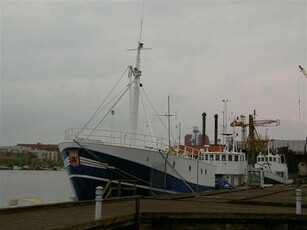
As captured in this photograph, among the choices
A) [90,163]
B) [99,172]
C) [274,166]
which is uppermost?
[274,166]

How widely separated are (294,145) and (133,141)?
123637 mm

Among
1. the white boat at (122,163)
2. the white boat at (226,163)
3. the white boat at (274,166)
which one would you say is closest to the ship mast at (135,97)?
the white boat at (122,163)

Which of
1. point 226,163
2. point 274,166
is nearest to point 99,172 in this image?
point 226,163

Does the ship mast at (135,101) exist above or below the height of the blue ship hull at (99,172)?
above

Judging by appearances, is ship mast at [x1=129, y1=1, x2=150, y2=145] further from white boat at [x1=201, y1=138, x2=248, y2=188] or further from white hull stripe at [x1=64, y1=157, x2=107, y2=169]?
→ white boat at [x1=201, y1=138, x2=248, y2=188]

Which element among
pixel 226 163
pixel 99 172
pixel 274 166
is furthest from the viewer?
pixel 274 166

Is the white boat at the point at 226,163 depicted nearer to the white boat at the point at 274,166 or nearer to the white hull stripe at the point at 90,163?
the white boat at the point at 274,166

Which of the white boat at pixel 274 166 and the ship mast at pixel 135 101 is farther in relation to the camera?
the white boat at pixel 274 166

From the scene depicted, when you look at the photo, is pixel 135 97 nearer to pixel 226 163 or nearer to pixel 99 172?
pixel 99 172

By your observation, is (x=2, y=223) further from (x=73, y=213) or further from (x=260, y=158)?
(x=260, y=158)

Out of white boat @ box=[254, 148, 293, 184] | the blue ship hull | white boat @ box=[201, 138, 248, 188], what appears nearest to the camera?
the blue ship hull

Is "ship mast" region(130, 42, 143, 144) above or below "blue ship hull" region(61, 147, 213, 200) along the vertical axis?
above

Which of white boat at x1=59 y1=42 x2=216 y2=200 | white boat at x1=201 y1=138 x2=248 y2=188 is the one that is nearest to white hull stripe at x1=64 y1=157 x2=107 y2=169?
white boat at x1=59 y1=42 x2=216 y2=200

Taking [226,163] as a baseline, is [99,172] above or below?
below
